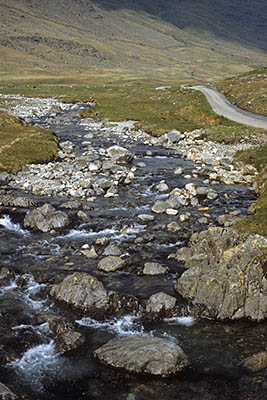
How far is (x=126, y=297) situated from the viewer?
667 inches

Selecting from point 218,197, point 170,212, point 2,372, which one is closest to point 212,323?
point 2,372

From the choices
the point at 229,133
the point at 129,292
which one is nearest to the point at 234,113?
the point at 229,133

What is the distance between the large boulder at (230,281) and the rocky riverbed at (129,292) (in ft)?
0.15

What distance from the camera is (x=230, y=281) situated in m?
16.3

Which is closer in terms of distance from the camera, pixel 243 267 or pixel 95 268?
pixel 243 267

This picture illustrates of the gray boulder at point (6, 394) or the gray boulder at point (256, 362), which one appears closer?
the gray boulder at point (6, 394)

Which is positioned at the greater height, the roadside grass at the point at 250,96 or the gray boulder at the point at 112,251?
the roadside grass at the point at 250,96

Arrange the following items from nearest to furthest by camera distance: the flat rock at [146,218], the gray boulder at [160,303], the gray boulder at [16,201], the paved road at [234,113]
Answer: the gray boulder at [160,303] < the flat rock at [146,218] < the gray boulder at [16,201] < the paved road at [234,113]

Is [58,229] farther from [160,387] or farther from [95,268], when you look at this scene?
[160,387]

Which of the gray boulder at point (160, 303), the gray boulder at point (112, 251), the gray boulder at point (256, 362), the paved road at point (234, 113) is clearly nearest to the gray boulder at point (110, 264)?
the gray boulder at point (112, 251)

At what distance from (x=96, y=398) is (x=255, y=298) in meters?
7.65

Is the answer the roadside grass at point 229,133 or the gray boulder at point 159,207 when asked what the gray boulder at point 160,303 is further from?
the roadside grass at point 229,133

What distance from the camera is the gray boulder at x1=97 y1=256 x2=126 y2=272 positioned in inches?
765

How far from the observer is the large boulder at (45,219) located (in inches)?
951
